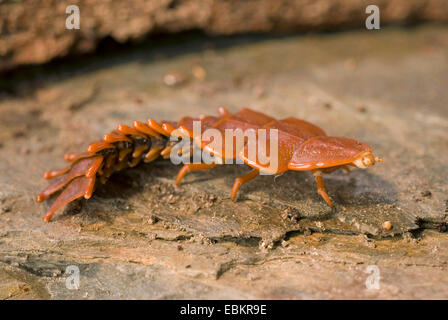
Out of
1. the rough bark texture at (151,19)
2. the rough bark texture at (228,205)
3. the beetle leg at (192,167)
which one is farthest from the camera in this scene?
the rough bark texture at (151,19)

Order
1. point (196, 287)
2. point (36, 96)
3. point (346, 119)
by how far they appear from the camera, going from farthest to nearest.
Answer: point (36, 96) < point (346, 119) < point (196, 287)

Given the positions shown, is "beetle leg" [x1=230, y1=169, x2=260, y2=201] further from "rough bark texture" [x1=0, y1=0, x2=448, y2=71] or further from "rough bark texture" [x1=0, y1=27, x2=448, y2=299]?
"rough bark texture" [x1=0, y1=0, x2=448, y2=71]

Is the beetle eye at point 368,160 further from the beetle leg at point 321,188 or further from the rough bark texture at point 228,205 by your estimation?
the rough bark texture at point 228,205

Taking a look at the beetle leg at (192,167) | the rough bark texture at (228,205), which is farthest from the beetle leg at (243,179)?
the beetle leg at (192,167)

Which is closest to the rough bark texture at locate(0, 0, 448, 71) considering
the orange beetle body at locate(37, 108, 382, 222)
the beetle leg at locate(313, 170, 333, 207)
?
the orange beetle body at locate(37, 108, 382, 222)

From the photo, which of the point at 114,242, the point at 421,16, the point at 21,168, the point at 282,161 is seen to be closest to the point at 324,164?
the point at 282,161

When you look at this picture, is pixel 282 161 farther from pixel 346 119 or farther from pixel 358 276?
pixel 346 119
